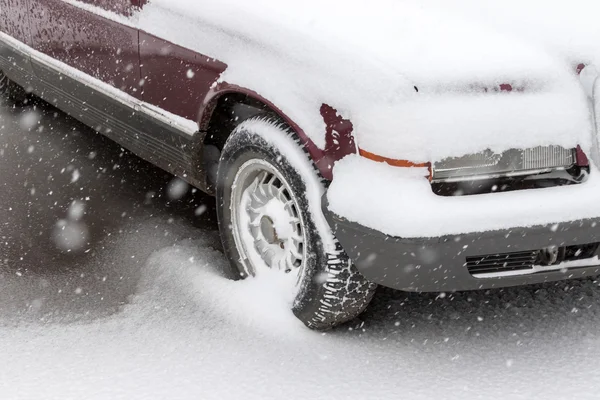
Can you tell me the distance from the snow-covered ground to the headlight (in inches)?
29.2

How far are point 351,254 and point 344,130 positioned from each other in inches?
17.2

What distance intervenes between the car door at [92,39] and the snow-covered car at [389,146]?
1.58ft

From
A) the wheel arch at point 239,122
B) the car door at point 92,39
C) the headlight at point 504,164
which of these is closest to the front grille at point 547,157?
the headlight at point 504,164

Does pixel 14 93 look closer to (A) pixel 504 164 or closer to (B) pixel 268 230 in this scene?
→ (B) pixel 268 230

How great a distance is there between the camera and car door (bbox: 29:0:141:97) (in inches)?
164

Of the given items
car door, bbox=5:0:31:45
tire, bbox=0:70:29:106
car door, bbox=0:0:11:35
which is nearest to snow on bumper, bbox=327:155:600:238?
car door, bbox=5:0:31:45

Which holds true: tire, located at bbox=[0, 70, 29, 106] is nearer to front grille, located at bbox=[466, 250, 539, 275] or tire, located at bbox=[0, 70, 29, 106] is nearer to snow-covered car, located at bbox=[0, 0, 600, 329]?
snow-covered car, located at bbox=[0, 0, 600, 329]

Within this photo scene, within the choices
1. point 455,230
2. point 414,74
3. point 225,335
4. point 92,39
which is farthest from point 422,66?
point 92,39

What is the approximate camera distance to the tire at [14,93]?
689 cm

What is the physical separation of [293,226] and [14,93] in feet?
13.8

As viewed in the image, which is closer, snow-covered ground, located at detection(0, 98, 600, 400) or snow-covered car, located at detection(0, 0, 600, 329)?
snow-covered car, located at detection(0, 0, 600, 329)

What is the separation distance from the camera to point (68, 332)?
3502 millimetres

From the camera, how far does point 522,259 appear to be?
293 centimetres

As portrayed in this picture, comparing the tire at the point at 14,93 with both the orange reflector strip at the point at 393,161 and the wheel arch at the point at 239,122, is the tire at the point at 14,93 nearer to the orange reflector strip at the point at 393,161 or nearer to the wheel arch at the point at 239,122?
the wheel arch at the point at 239,122
